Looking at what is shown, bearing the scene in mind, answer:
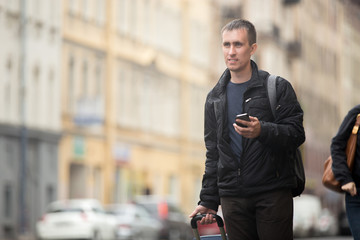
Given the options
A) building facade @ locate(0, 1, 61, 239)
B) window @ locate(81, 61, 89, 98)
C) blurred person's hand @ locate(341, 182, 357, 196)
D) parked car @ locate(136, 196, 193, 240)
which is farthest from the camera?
window @ locate(81, 61, 89, 98)

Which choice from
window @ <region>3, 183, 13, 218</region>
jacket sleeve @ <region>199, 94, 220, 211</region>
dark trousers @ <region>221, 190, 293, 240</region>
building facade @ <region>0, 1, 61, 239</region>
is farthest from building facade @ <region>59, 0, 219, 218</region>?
dark trousers @ <region>221, 190, 293, 240</region>

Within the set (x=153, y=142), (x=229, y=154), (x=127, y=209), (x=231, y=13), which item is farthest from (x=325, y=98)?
(x=229, y=154)

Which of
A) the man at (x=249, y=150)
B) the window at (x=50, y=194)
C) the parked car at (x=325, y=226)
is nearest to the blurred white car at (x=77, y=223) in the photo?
the window at (x=50, y=194)

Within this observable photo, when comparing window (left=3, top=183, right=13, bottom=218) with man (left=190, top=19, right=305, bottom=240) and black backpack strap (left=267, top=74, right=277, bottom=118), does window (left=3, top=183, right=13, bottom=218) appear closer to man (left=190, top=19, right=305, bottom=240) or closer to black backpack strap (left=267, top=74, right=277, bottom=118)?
man (left=190, top=19, right=305, bottom=240)

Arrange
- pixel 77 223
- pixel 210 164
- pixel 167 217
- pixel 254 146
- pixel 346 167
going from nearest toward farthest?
pixel 254 146
pixel 210 164
pixel 346 167
pixel 77 223
pixel 167 217

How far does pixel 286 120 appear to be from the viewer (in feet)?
22.0

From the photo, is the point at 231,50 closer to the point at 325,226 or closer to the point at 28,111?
the point at 28,111

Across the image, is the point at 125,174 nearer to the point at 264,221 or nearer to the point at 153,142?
the point at 153,142

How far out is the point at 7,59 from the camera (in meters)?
42.1

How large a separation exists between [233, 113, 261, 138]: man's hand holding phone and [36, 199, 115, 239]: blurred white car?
27381 mm

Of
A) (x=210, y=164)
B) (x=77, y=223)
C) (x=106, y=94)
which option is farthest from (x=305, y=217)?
(x=210, y=164)

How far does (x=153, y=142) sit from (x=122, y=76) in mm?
4357

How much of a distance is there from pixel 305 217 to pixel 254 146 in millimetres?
43714

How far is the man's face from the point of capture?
6.70 m
